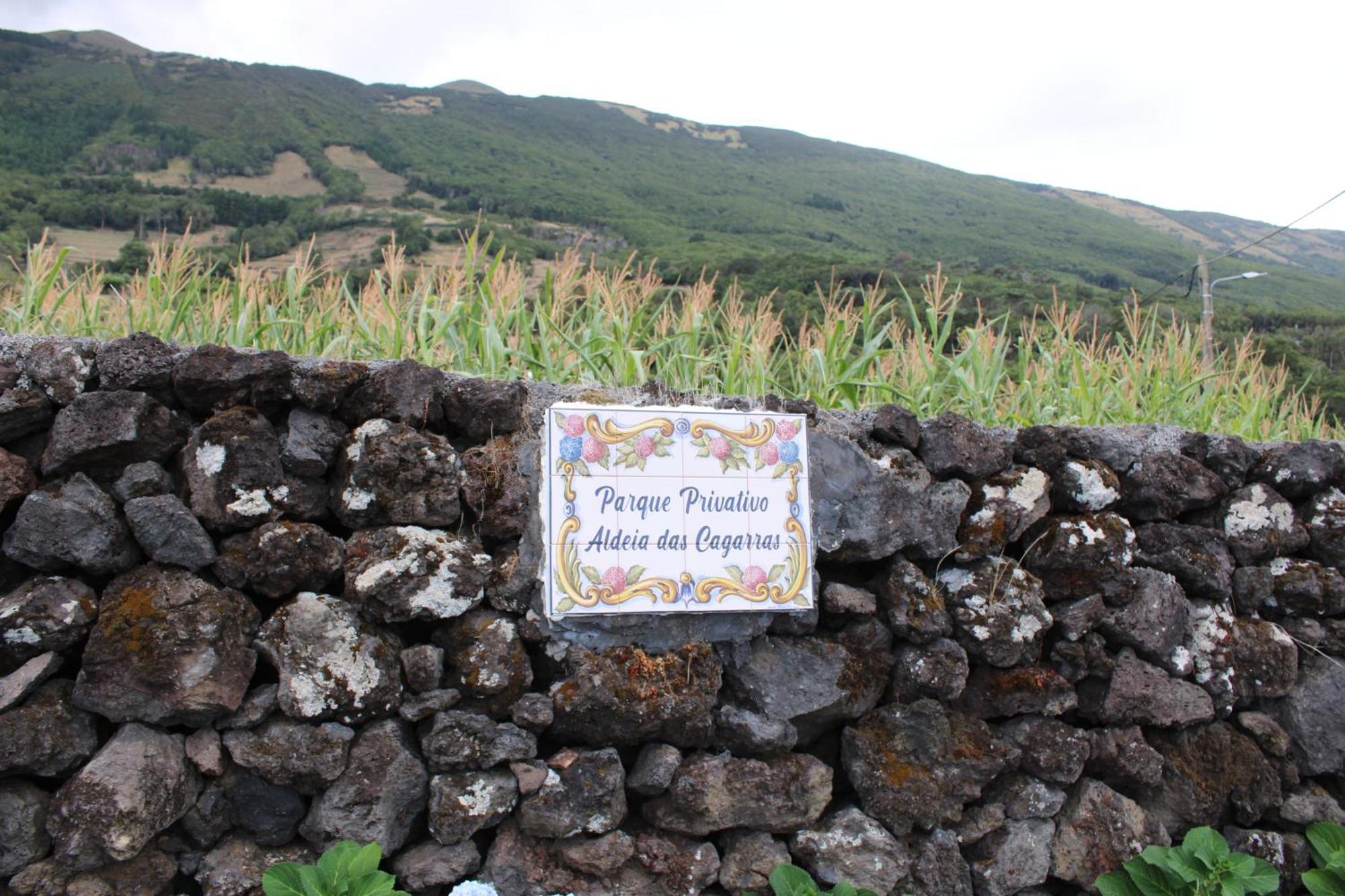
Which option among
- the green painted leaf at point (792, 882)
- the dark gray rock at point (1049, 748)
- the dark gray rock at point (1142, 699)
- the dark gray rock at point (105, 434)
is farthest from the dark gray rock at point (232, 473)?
the dark gray rock at point (1142, 699)

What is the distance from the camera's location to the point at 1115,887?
3021 mm

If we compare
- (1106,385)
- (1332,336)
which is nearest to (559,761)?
(1106,385)

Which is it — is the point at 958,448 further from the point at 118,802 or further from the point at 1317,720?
the point at 118,802

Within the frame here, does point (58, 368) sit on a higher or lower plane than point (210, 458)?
higher

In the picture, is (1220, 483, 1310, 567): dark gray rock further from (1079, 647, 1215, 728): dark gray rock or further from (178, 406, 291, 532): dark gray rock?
(178, 406, 291, 532): dark gray rock

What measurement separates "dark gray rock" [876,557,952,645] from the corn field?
95 centimetres

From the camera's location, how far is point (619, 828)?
2746 mm

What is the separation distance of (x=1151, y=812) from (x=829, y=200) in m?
62.0

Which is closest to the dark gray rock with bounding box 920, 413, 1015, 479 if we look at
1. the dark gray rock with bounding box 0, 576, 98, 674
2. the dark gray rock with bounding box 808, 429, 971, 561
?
the dark gray rock with bounding box 808, 429, 971, 561

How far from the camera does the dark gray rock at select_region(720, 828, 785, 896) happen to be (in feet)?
9.18

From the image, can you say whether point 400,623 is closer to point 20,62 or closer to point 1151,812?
point 1151,812

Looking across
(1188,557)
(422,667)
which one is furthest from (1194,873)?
(422,667)

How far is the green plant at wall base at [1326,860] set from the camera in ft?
10.1

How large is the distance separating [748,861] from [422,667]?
119 centimetres
